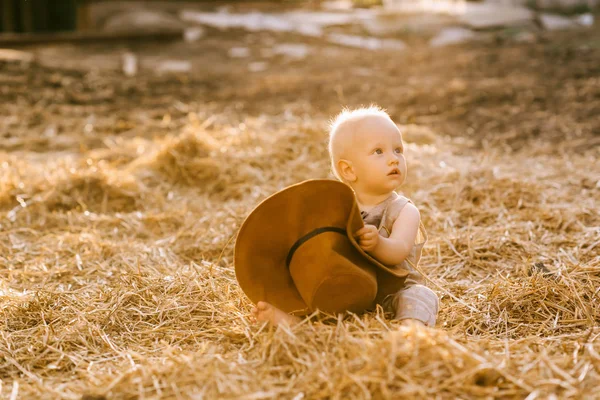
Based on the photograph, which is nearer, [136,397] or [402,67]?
[136,397]

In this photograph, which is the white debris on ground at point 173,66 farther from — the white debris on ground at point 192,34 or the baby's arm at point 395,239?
the baby's arm at point 395,239

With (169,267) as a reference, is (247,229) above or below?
above

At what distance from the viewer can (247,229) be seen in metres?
2.23

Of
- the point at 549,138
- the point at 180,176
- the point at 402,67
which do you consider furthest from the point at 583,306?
the point at 402,67

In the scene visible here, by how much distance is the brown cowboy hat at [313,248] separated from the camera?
219cm

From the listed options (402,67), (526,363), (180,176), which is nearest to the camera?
(526,363)

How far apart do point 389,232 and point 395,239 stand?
3.7 inches

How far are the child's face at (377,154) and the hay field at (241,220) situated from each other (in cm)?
49

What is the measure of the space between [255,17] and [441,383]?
45.8 feet

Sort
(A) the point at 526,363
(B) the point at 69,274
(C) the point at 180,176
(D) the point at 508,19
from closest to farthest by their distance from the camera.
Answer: (A) the point at 526,363 → (B) the point at 69,274 → (C) the point at 180,176 → (D) the point at 508,19

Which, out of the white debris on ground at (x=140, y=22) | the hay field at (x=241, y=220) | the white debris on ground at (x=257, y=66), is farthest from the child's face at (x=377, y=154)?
the white debris on ground at (x=140, y=22)

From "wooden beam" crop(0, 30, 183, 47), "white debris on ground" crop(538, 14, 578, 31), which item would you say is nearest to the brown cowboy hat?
"white debris on ground" crop(538, 14, 578, 31)

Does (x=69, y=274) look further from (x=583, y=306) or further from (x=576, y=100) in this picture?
(x=576, y=100)

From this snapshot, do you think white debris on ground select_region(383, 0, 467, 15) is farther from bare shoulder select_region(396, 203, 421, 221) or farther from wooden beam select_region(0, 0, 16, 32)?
bare shoulder select_region(396, 203, 421, 221)
